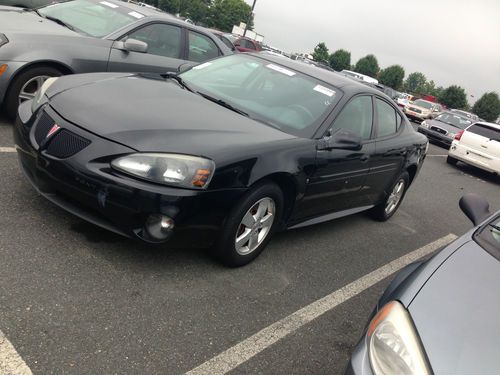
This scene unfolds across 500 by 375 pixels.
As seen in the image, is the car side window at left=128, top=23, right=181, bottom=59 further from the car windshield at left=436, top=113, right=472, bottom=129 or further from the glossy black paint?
the car windshield at left=436, top=113, right=472, bottom=129

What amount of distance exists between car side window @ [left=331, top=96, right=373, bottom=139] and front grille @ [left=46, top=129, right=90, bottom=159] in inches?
79.0

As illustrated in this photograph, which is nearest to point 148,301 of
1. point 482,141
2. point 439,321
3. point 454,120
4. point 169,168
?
point 169,168

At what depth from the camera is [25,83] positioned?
187 inches

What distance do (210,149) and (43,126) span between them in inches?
44.4

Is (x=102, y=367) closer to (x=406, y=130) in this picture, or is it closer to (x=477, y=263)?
(x=477, y=263)

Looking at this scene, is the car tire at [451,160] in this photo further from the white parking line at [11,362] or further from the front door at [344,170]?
the white parking line at [11,362]

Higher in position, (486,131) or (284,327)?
(486,131)

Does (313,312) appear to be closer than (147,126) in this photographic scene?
No

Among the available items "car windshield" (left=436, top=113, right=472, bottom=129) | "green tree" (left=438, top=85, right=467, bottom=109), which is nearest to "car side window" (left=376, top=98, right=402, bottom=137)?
"car windshield" (left=436, top=113, right=472, bottom=129)

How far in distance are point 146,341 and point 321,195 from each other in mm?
2000

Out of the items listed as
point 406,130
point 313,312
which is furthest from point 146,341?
point 406,130

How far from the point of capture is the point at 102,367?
2229 millimetres

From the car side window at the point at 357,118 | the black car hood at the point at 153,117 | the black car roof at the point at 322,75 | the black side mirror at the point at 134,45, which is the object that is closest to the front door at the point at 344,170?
the car side window at the point at 357,118

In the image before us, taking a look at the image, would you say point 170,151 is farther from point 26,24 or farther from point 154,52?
point 154,52
